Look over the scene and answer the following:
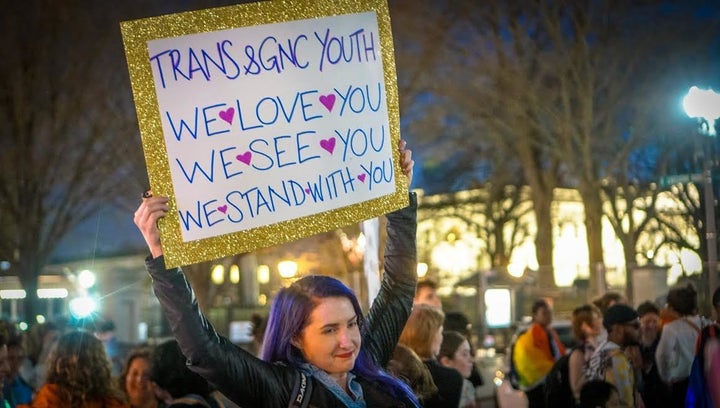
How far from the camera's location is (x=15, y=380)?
27.6 feet

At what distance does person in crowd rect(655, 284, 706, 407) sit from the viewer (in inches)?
358

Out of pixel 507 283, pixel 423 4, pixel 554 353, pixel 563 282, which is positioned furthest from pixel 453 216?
pixel 554 353

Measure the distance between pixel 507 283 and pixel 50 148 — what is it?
503 inches

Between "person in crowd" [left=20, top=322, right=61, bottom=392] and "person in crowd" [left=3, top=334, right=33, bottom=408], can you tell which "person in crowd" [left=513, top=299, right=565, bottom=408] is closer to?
"person in crowd" [left=20, top=322, right=61, bottom=392]

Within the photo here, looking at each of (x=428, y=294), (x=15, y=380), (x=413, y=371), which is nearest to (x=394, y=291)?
(x=413, y=371)

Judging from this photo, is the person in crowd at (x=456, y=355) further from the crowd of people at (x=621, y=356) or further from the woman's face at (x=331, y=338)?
the woman's face at (x=331, y=338)

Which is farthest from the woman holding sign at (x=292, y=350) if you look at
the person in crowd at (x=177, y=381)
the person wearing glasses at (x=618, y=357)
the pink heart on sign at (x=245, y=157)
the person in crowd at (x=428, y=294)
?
the person in crowd at (x=428, y=294)

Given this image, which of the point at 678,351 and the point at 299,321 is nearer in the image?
the point at 299,321

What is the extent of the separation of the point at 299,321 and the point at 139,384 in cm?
297

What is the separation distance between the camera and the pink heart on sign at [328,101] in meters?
4.00

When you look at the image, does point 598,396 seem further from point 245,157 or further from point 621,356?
point 245,157

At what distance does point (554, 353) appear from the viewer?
11633 mm

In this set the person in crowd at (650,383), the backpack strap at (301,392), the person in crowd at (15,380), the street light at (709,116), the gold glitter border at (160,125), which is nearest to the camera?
the backpack strap at (301,392)

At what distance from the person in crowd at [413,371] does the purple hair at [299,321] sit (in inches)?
73.8
